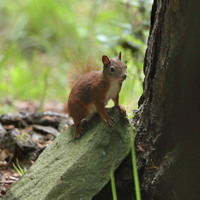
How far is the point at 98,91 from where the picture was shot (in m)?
2.28

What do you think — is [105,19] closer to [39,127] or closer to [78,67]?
[39,127]

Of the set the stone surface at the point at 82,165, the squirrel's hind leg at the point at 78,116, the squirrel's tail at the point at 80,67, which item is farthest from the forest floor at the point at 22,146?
the squirrel's tail at the point at 80,67

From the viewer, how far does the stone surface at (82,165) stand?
6.71 ft

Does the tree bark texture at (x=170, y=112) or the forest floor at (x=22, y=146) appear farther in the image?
the forest floor at (x=22, y=146)

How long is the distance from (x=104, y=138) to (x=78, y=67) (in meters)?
0.76

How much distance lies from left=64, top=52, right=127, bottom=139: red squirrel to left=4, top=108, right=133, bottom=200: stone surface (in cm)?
7

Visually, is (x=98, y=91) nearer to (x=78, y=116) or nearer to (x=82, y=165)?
(x=78, y=116)

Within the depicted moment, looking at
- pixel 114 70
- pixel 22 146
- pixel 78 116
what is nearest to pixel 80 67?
pixel 78 116

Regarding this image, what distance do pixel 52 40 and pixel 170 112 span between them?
6.60m

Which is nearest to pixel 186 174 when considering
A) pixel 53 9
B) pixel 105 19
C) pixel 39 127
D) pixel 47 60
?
pixel 39 127

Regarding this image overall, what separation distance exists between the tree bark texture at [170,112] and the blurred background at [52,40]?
2064 mm

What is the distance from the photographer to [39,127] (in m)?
3.49

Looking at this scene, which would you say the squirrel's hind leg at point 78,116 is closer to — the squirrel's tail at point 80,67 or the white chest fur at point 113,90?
the white chest fur at point 113,90

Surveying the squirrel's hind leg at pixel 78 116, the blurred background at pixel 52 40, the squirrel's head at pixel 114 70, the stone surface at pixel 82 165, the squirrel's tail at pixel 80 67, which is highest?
the blurred background at pixel 52 40
